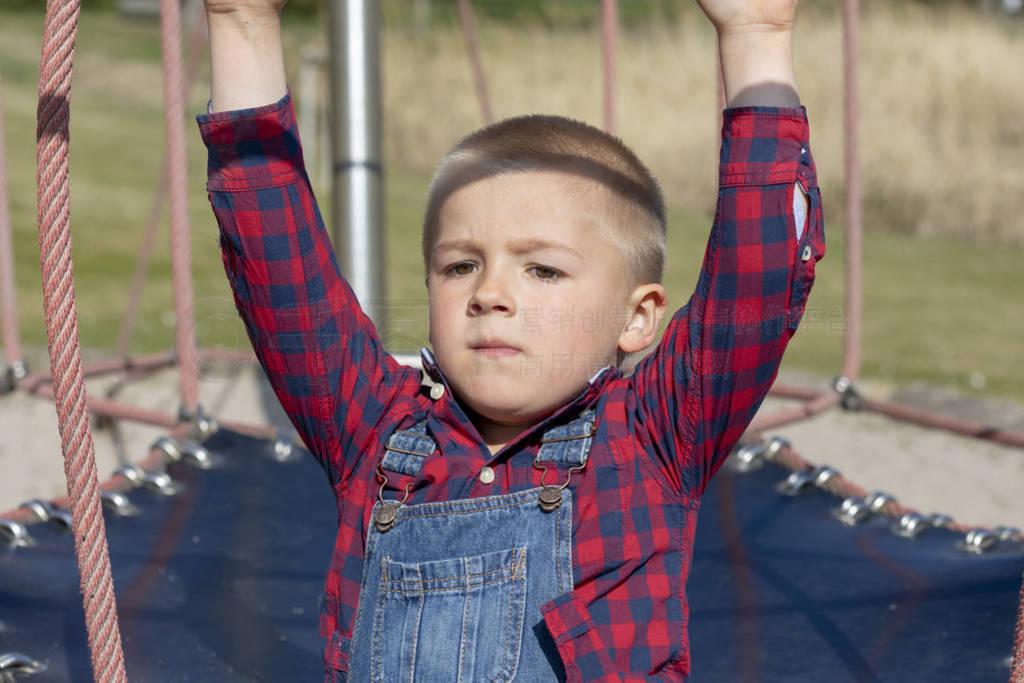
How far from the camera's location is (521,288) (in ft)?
2.57

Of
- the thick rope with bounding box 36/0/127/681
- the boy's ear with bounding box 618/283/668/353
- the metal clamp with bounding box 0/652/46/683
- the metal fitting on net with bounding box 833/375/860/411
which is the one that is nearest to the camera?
the thick rope with bounding box 36/0/127/681

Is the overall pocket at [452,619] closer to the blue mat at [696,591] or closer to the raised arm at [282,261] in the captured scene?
the raised arm at [282,261]

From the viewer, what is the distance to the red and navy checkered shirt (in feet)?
2.28

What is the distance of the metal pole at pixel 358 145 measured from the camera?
1725mm

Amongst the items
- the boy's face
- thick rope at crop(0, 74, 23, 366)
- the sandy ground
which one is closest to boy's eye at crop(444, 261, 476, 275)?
the boy's face

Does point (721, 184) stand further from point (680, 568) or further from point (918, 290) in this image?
point (918, 290)

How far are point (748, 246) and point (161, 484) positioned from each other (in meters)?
1.06

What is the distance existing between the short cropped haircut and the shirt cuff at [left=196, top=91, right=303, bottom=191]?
0.12 metres

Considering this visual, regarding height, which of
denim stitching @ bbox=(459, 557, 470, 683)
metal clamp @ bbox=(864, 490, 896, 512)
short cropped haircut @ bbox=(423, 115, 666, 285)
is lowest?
metal clamp @ bbox=(864, 490, 896, 512)

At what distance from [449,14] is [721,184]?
40.1 feet

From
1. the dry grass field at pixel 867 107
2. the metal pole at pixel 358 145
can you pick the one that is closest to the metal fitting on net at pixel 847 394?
the metal pole at pixel 358 145

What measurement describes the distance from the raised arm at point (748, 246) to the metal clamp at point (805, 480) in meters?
0.84

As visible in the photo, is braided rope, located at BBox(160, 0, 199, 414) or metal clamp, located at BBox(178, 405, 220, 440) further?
metal clamp, located at BBox(178, 405, 220, 440)

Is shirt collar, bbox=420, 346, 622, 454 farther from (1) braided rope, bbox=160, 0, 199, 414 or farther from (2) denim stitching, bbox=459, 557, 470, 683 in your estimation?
(1) braided rope, bbox=160, 0, 199, 414
